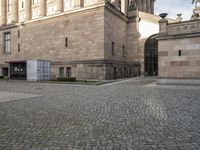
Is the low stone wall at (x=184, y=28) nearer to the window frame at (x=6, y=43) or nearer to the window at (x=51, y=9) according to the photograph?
the window at (x=51, y=9)

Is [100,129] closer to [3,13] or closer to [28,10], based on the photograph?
[28,10]

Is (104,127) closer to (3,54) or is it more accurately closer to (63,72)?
(63,72)

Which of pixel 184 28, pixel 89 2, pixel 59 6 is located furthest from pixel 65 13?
pixel 184 28

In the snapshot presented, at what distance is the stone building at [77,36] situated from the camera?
28.1 meters

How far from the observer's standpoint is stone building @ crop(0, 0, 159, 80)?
28.1m

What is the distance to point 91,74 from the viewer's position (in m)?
27.9

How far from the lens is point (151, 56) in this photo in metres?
36.6

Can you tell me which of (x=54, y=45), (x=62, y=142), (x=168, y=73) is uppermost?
(x=54, y=45)

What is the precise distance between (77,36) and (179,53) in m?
16.6

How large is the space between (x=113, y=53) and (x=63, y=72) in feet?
28.2

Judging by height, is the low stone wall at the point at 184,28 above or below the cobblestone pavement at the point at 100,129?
above

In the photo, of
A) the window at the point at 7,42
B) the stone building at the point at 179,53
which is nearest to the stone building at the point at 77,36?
the window at the point at 7,42

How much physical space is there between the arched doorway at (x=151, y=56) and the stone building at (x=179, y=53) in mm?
17326

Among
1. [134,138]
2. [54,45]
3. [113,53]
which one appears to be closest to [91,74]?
[113,53]
